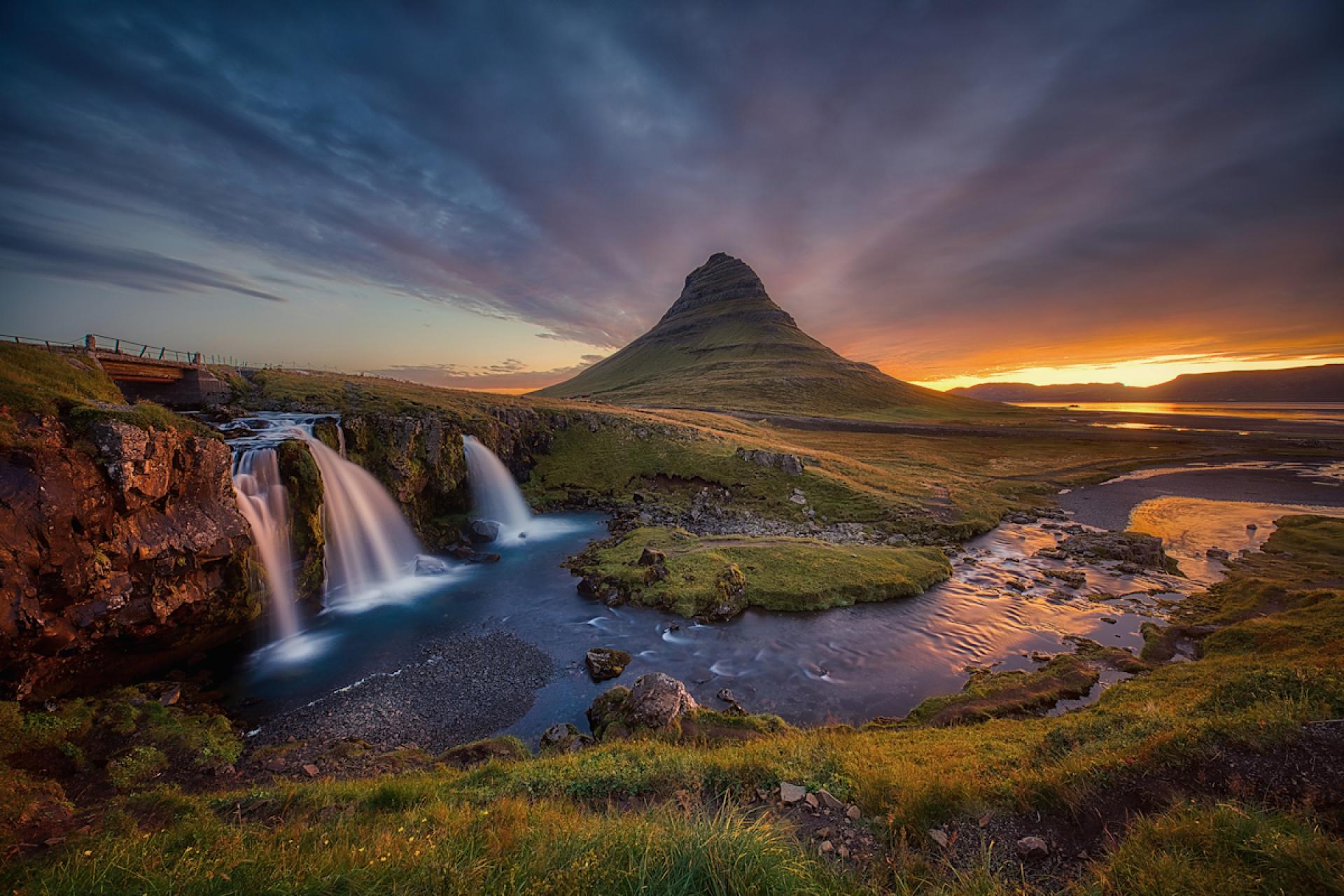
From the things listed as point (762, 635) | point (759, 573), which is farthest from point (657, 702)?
point (759, 573)

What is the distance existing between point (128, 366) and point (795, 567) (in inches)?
1786

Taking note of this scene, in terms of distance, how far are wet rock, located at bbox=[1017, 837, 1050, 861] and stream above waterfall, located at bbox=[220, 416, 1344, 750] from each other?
10.5m

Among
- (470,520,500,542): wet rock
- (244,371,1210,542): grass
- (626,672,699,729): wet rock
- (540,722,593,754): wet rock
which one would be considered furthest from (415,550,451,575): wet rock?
(626,672,699,729): wet rock

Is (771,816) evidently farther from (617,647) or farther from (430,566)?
(430,566)

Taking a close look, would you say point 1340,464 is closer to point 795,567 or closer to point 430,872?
point 795,567

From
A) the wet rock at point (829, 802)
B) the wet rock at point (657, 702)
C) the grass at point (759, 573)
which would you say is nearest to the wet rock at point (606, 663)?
the wet rock at point (657, 702)

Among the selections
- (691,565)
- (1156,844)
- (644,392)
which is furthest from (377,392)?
(644,392)

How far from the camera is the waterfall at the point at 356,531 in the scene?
2784cm

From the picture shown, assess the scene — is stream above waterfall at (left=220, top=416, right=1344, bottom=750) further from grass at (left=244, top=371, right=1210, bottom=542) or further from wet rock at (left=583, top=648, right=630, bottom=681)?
grass at (left=244, top=371, right=1210, bottom=542)

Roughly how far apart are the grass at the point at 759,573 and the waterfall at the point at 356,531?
42.9ft

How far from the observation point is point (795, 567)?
28.4 meters

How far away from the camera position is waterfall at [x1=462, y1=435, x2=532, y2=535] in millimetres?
41125

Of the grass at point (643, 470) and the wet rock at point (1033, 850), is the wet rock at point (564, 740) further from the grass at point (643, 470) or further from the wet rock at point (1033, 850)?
the grass at point (643, 470)

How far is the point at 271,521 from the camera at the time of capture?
2381 centimetres
